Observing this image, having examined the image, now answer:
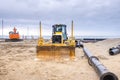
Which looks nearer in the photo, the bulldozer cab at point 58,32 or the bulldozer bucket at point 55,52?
the bulldozer bucket at point 55,52

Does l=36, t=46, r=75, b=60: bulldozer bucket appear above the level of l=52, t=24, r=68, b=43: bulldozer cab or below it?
below

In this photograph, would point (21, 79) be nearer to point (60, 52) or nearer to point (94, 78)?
point (94, 78)

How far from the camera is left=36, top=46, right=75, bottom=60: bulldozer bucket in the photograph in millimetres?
19359

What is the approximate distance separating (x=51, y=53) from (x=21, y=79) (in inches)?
297

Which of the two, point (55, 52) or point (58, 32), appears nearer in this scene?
point (55, 52)

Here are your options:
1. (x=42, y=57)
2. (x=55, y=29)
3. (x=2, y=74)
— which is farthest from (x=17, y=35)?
(x=2, y=74)

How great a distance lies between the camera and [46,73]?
1360 centimetres

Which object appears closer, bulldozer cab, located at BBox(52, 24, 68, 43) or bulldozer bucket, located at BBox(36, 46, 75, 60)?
bulldozer bucket, located at BBox(36, 46, 75, 60)

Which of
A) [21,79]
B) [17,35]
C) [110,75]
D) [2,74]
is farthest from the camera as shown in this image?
[17,35]

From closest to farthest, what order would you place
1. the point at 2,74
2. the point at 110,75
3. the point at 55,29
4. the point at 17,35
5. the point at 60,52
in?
1. the point at 110,75
2. the point at 2,74
3. the point at 60,52
4. the point at 55,29
5. the point at 17,35

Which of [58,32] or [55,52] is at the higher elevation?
[58,32]

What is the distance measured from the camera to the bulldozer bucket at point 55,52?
19359mm

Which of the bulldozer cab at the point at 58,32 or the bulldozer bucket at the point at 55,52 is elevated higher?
the bulldozer cab at the point at 58,32

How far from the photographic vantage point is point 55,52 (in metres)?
19.4
